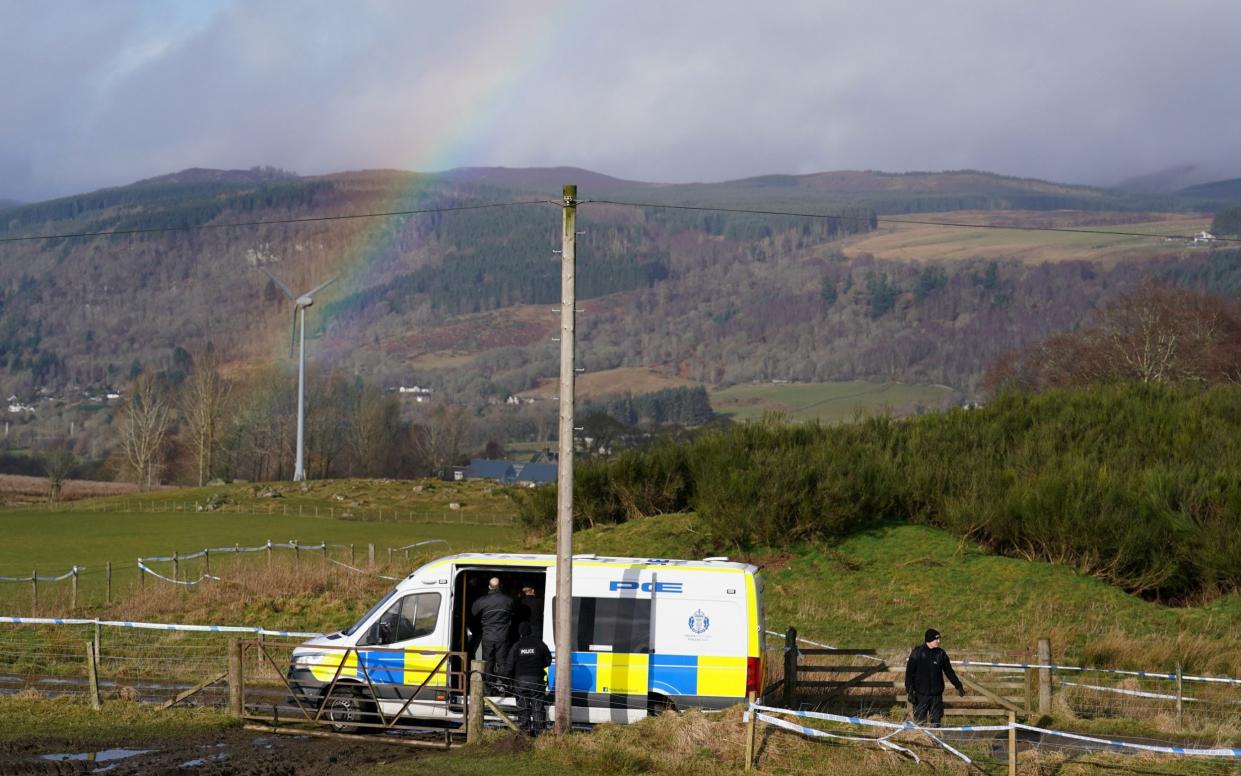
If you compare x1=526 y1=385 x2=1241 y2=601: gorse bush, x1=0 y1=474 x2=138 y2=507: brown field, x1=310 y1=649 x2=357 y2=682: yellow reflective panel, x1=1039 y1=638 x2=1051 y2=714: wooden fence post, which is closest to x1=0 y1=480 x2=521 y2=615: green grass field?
x1=0 y1=474 x2=138 y2=507: brown field

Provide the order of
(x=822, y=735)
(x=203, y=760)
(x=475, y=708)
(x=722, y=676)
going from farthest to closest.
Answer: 1. (x=722, y=676)
2. (x=475, y=708)
3. (x=822, y=735)
4. (x=203, y=760)

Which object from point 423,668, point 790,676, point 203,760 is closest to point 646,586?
point 423,668

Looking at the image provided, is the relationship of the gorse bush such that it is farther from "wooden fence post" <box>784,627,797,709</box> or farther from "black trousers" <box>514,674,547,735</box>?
"black trousers" <box>514,674,547,735</box>

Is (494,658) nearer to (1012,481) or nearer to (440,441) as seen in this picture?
(1012,481)

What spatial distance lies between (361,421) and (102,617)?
410ft

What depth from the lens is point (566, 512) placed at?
801 inches

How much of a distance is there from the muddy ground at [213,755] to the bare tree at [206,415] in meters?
120

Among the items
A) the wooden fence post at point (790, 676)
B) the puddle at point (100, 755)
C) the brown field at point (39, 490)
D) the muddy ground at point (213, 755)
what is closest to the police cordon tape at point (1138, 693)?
the wooden fence post at point (790, 676)

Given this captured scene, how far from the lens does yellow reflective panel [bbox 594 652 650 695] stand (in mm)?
21234

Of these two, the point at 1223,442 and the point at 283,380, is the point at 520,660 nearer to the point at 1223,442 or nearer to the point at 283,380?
the point at 1223,442

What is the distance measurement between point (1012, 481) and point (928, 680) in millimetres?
25826

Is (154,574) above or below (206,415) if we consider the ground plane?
above

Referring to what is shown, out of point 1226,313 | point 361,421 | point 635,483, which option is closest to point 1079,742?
point 635,483

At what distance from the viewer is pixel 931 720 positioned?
67.3ft
